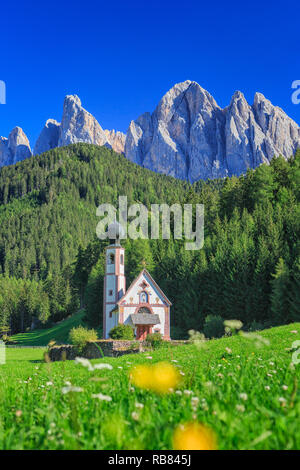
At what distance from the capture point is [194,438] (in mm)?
2988

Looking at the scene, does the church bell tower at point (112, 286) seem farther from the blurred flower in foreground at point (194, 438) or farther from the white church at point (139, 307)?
the blurred flower in foreground at point (194, 438)

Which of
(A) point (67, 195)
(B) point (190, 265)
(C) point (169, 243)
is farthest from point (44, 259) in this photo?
(B) point (190, 265)

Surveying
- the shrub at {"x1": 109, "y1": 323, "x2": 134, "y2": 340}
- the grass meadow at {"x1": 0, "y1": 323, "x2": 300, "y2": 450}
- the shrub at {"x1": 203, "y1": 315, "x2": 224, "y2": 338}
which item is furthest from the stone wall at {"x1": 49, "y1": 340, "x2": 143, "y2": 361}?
the grass meadow at {"x1": 0, "y1": 323, "x2": 300, "y2": 450}

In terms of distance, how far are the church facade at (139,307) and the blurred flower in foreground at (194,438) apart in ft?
148

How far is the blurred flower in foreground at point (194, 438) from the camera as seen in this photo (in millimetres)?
2881

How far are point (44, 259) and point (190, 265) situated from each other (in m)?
119

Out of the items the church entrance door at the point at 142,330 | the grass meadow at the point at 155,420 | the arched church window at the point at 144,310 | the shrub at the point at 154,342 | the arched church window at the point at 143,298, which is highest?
the grass meadow at the point at 155,420

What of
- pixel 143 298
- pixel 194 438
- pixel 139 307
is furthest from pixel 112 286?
pixel 194 438

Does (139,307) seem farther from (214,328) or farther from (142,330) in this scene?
(214,328)

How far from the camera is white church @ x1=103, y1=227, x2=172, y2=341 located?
4809cm

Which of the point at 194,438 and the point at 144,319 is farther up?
the point at 194,438

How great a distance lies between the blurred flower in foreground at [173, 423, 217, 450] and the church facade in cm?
4505

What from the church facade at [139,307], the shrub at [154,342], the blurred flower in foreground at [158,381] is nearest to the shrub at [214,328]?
the shrub at [154,342]

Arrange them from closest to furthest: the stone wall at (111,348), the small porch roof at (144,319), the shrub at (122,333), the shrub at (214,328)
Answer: the stone wall at (111,348)
the shrub at (214,328)
the shrub at (122,333)
the small porch roof at (144,319)
